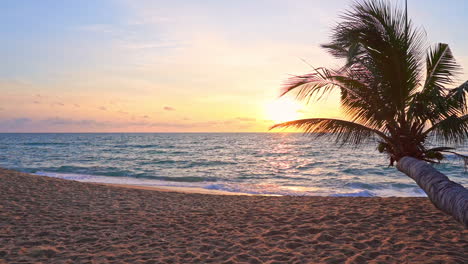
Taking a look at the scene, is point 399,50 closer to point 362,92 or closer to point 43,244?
point 362,92

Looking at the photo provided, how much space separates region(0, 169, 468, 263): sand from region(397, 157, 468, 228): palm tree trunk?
1049 millimetres

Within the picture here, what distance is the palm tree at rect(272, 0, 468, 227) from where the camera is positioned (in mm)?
6625

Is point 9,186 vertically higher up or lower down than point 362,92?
lower down

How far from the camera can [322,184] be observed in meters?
18.8

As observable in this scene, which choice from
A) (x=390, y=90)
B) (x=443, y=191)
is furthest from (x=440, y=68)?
(x=443, y=191)

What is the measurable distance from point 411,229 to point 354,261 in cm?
223

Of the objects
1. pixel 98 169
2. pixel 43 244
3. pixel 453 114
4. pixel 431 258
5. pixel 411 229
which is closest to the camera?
Result: pixel 431 258

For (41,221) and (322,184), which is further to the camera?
(322,184)

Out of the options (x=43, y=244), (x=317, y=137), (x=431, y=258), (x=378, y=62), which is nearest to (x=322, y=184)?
(x=317, y=137)

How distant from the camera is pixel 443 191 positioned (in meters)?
3.82

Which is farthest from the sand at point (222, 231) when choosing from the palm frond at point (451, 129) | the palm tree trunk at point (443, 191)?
the palm frond at point (451, 129)

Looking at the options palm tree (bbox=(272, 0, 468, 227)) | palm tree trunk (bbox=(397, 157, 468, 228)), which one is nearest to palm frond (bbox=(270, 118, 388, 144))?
palm tree (bbox=(272, 0, 468, 227))

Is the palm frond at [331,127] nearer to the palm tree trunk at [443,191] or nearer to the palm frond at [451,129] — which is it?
the palm frond at [451,129]

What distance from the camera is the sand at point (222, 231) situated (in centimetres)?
479
